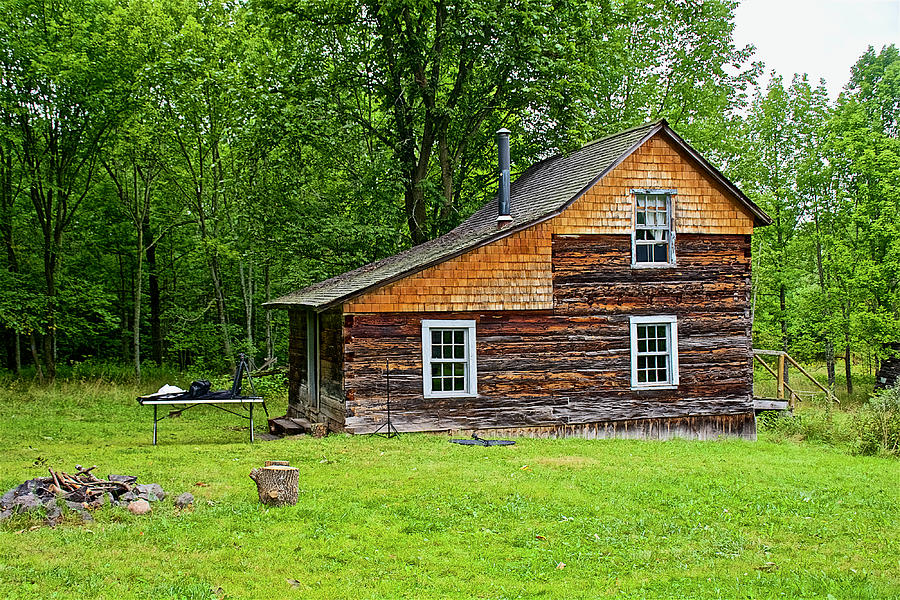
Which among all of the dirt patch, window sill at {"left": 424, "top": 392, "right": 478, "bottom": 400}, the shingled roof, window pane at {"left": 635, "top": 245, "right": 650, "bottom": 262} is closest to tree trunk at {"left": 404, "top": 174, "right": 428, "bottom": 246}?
the shingled roof

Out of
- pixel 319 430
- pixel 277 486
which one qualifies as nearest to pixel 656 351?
pixel 319 430

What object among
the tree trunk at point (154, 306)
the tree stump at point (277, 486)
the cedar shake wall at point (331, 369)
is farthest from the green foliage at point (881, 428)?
the tree trunk at point (154, 306)

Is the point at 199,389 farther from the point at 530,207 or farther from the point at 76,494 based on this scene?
the point at 530,207

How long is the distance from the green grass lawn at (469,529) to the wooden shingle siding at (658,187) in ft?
17.8

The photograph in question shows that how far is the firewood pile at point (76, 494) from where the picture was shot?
9516 mm

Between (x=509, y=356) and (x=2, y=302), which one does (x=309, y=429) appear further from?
(x=2, y=302)

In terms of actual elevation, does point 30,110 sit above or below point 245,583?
above

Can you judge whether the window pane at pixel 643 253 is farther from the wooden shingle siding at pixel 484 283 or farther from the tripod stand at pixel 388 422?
the tripod stand at pixel 388 422

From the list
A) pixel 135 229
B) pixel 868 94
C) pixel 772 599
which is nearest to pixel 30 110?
pixel 135 229

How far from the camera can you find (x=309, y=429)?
18188mm

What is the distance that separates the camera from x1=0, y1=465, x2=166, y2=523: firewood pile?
31.2 ft

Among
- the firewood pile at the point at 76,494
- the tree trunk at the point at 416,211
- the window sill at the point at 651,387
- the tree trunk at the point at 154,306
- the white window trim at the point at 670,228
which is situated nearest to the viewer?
the firewood pile at the point at 76,494

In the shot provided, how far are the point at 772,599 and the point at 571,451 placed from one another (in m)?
8.37

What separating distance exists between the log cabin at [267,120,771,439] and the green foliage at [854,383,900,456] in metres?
2.48
